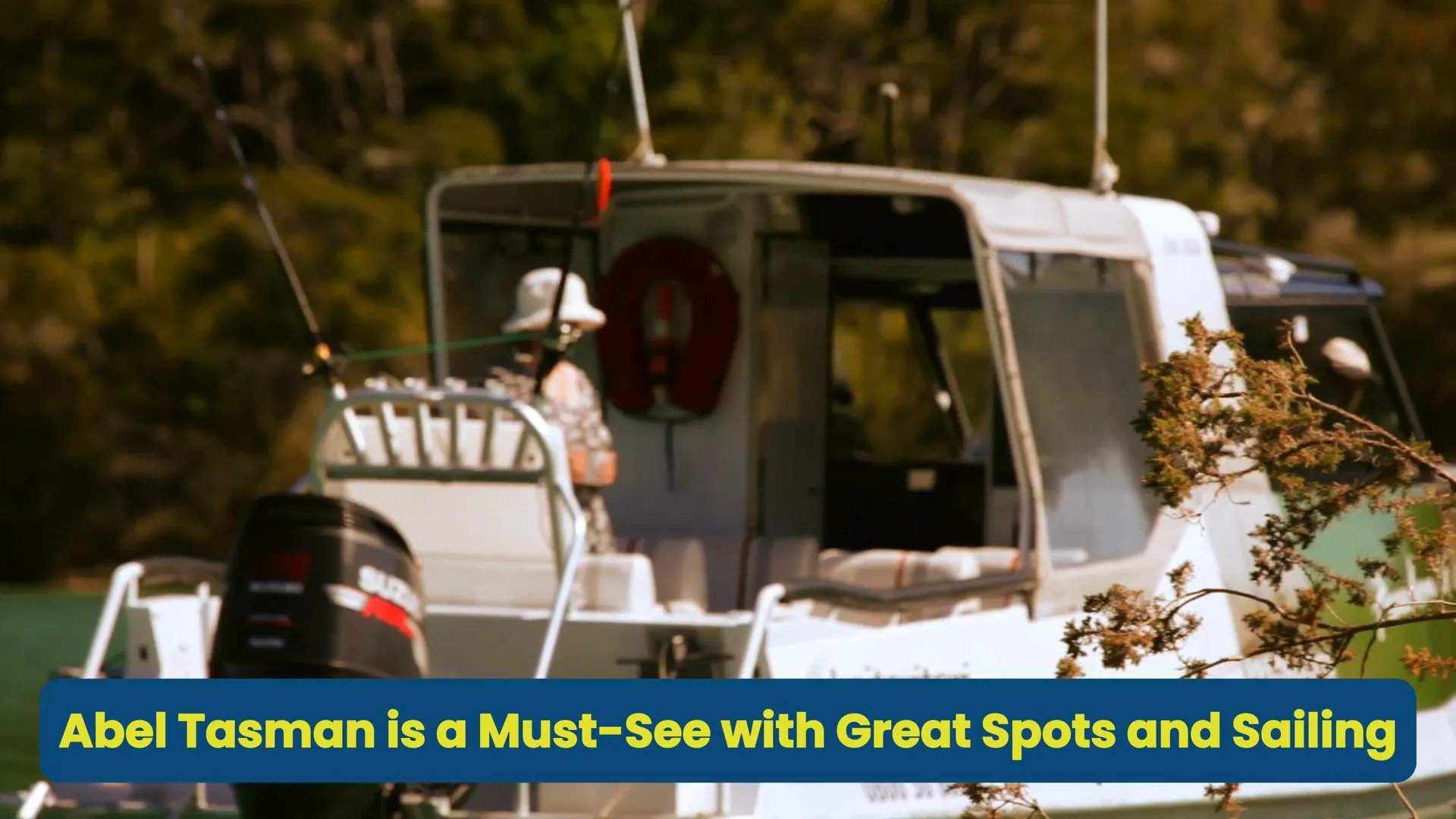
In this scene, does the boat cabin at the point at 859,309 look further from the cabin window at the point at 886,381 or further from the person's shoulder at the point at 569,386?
the cabin window at the point at 886,381

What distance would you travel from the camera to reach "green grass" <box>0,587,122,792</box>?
12.9 m

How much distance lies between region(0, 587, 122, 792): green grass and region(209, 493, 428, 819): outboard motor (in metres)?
4.96

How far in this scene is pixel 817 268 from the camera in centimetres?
980

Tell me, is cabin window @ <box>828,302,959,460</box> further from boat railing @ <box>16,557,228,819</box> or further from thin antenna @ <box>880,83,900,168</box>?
boat railing @ <box>16,557,228,819</box>

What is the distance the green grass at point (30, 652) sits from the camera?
42.3 ft

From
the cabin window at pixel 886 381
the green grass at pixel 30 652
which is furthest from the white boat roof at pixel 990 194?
the cabin window at pixel 886 381

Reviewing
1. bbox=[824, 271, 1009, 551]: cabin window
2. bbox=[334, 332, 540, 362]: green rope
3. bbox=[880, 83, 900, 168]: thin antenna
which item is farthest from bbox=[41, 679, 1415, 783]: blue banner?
bbox=[880, 83, 900, 168]: thin antenna

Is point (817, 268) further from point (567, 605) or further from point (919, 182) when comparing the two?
point (567, 605)

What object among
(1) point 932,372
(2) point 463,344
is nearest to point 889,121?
(1) point 932,372

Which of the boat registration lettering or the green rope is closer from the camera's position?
the boat registration lettering

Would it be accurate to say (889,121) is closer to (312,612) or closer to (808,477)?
(808,477)

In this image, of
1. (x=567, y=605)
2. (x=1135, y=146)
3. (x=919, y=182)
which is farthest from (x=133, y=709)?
(x=1135, y=146)

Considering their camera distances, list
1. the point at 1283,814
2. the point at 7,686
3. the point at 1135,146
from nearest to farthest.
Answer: the point at 1283,814
the point at 7,686
the point at 1135,146

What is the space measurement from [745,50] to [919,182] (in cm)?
1794
